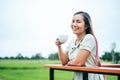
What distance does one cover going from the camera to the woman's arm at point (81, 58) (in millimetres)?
1792

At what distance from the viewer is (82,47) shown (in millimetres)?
1839

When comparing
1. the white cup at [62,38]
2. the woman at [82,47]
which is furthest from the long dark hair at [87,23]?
the white cup at [62,38]

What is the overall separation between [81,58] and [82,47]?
83 millimetres

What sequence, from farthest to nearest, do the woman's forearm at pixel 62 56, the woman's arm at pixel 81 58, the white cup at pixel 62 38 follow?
the woman's forearm at pixel 62 56, the white cup at pixel 62 38, the woman's arm at pixel 81 58

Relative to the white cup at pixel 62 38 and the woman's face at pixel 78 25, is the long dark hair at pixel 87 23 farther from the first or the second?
the white cup at pixel 62 38

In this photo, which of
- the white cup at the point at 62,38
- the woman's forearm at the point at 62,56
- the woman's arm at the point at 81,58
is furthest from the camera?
the woman's forearm at the point at 62,56

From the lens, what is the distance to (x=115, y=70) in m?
1.35

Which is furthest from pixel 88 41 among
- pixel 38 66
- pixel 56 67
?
pixel 38 66

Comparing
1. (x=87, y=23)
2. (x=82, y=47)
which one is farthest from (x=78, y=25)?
(x=82, y=47)

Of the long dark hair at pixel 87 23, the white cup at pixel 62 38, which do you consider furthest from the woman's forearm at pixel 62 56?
the long dark hair at pixel 87 23

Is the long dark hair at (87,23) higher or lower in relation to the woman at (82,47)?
higher

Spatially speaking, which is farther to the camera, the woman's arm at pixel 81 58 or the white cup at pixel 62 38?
the white cup at pixel 62 38

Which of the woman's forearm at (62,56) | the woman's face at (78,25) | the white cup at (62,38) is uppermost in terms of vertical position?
the woman's face at (78,25)

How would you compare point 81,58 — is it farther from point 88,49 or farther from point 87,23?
point 87,23
